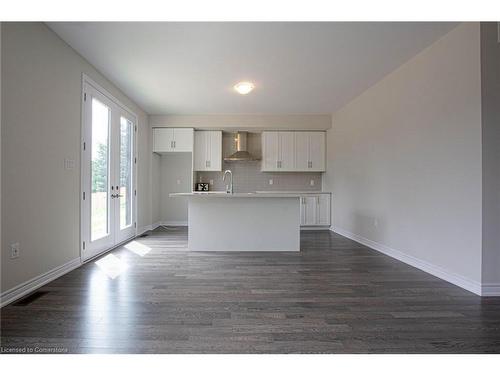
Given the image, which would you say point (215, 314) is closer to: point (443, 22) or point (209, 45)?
point (209, 45)

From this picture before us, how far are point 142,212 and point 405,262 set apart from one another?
4825 millimetres

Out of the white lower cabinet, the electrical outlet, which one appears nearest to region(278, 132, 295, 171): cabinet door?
the white lower cabinet

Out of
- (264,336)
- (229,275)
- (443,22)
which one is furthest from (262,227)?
(443,22)

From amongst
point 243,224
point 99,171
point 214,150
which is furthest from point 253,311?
point 214,150

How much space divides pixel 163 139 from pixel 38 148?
3512 millimetres

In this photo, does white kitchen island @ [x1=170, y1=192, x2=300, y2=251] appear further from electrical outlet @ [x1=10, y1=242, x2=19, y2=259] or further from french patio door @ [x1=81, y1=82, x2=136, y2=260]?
electrical outlet @ [x1=10, y1=242, x2=19, y2=259]

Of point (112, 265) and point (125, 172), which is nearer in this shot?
point (112, 265)

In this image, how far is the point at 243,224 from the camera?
4.13 m

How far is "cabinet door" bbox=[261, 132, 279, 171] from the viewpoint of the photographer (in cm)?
633

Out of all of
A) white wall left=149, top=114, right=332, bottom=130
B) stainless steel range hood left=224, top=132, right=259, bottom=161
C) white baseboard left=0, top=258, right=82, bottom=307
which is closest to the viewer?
white baseboard left=0, top=258, right=82, bottom=307

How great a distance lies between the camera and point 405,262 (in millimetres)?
3457

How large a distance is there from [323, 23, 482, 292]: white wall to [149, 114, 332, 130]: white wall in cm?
140

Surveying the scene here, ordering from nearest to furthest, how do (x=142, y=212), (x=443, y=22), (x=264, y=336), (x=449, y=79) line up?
(x=264, y=336)
(x=443, y=22)
(x=449, y=79)
(x=142, y=212)

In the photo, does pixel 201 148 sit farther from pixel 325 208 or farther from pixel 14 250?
pixel 14 250
